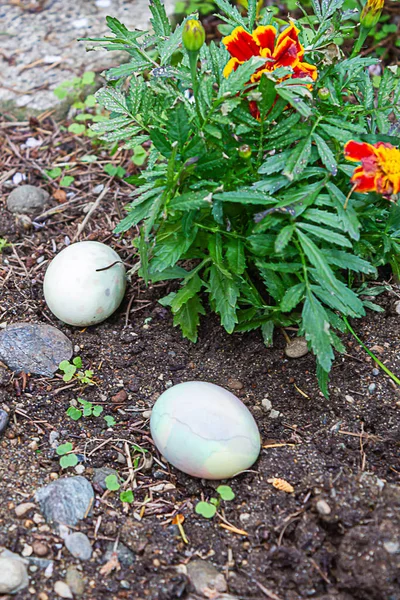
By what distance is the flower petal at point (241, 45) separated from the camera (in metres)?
1.92

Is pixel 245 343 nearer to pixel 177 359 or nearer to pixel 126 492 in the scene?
pixel 177 359

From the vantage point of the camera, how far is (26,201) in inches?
114

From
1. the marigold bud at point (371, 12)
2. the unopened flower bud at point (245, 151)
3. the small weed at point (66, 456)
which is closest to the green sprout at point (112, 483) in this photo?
the small weed at point (66, 456)

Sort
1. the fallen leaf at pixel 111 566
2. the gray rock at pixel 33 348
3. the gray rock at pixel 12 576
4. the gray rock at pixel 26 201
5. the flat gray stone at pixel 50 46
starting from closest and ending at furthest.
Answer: the gray rock at pixel 12 576 → the fallen leaf at pixel 111 566 → the gray rock at pixel 33 348 → the gray rock at pixel 26 201 → the flat gray stone at pixel 50 46

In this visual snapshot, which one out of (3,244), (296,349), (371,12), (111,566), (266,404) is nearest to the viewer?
(111,566)

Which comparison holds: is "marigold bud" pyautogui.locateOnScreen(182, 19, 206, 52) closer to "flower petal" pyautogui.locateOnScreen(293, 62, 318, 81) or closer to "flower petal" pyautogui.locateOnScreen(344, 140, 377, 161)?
"flower petal" pyautogui.locateOnScreen(293, 62, 318, 81)

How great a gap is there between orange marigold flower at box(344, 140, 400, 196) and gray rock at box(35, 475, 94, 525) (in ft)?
3.68

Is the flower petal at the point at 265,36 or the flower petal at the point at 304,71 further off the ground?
the flower petal at the point at 265,36

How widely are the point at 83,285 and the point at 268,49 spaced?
97 centimetres

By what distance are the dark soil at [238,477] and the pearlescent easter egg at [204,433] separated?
9cm

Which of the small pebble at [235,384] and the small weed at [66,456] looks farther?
the small pebble at [235,384]

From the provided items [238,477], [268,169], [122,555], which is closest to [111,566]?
[122,555]

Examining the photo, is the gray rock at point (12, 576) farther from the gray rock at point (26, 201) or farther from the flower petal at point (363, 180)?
the gray rock at point (26, 201)

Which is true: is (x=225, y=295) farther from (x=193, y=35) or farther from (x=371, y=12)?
(x=371, y=12)
